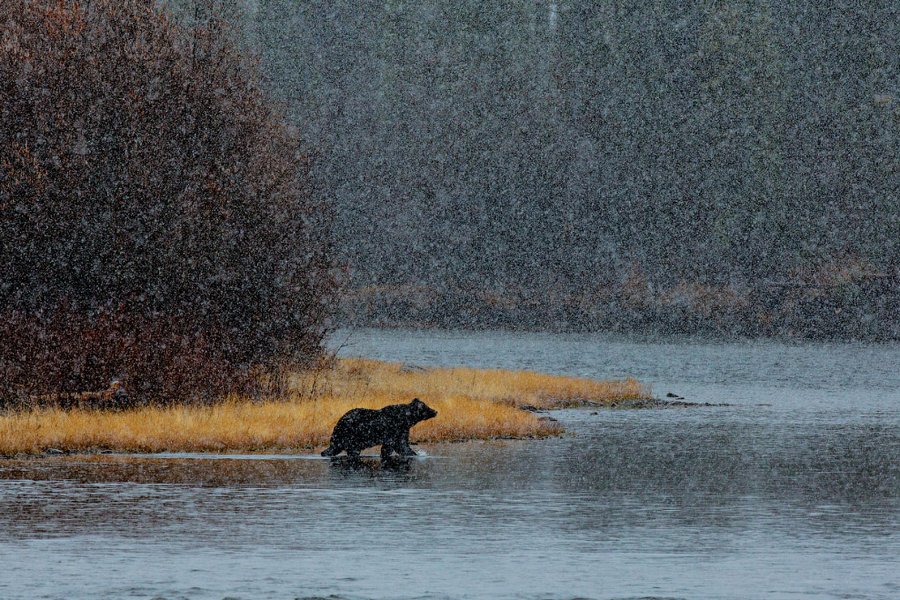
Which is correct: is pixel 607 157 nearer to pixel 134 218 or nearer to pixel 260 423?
pixel 134 218

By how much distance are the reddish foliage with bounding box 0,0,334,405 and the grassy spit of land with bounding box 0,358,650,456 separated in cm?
168

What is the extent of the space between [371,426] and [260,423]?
4.10 metres

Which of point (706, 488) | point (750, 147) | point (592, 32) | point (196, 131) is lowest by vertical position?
point (706, 488)

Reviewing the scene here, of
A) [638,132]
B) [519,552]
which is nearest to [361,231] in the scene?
[638,132]

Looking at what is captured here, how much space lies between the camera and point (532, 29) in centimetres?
12950

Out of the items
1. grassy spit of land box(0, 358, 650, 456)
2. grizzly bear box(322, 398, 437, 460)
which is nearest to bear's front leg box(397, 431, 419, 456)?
grizzly bear box(322, 398, 437, 460)

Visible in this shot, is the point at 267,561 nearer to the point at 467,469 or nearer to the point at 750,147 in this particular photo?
the point at 467,469

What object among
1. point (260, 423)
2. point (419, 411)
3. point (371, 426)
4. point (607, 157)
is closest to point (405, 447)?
point (371, 426)

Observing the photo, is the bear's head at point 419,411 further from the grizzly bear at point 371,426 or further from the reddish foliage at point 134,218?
the reddish foliage at point 134,218

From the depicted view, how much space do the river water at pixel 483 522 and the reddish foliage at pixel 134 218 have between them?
7.70 metres

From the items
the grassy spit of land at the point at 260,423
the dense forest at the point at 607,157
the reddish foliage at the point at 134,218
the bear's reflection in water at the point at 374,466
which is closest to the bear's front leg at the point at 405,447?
the bear's reflection in water at the point at 374,466

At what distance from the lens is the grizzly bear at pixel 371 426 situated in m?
26.4

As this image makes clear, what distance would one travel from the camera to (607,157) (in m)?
116

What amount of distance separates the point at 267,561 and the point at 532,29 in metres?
117
